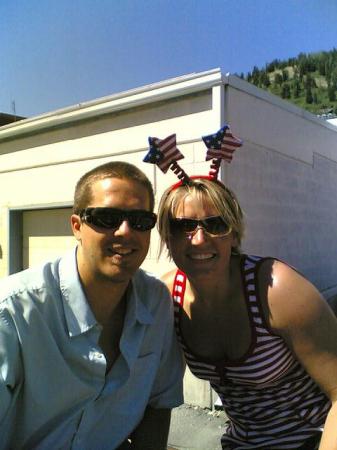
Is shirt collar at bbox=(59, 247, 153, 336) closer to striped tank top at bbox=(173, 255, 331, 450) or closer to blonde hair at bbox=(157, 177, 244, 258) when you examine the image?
blonde hair at bbox=(157, 177, 244, 258)

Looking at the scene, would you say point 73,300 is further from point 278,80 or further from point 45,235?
point 278,80

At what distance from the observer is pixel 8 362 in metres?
1.55

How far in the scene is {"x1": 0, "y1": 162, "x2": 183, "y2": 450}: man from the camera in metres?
1.61

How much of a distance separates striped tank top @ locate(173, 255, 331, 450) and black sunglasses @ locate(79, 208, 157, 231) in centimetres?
55

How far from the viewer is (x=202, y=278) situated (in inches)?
79.4

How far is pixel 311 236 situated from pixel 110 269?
5.50 metres

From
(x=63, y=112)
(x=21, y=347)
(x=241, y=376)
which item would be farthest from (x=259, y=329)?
(x=63, y=112)

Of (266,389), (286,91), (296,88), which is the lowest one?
(266,389)

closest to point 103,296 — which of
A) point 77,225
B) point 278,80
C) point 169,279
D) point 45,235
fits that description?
point 77,225

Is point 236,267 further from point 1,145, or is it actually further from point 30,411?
point 1,145

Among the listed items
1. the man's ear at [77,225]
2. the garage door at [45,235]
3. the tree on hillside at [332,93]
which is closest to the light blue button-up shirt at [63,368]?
the man's ear at [77,225]

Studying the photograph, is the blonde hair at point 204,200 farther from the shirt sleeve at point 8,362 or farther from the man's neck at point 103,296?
the shirt sleeve at point 8,362

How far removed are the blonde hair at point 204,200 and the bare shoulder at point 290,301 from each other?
0.96 feet

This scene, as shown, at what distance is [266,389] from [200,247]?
2.15ft
